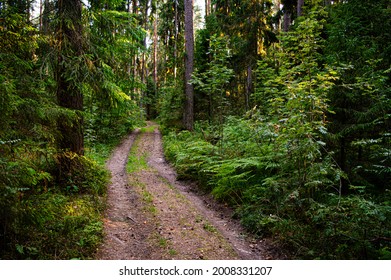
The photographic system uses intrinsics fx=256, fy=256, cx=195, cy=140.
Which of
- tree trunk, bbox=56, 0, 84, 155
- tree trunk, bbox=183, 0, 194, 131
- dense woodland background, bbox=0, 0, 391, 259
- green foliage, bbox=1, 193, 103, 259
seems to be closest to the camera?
green foliage, bbox=1, 193, 103, 259

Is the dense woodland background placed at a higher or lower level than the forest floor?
higher

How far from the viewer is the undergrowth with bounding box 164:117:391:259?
419 cm

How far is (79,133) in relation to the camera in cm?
723

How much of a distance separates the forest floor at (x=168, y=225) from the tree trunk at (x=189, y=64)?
7.20 meters

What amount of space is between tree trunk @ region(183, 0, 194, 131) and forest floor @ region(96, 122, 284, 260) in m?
7.20

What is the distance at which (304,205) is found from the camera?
534cm

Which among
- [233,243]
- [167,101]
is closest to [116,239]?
[233,243]

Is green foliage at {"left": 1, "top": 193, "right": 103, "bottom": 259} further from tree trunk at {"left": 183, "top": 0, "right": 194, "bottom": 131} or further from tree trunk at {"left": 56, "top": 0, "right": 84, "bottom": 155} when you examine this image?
tree trunk at {"left": 183, "top": 0, "right": 194, "bottom": 131}

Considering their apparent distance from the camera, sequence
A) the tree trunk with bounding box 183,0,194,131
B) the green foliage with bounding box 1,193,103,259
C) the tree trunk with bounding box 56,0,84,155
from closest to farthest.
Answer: the green foliage with bounding box 1,193,103,259
the tree trunk with bounding box 56,0,84,155
the tree trunk with bounding box 183,0,194,131

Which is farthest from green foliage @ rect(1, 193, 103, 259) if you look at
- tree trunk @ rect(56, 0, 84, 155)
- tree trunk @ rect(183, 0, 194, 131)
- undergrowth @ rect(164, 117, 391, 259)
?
tree trunk @ rect(183, 0, 194, 131)

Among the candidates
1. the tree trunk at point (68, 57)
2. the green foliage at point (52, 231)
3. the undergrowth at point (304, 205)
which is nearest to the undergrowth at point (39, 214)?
the green foliage at point (52, 231)

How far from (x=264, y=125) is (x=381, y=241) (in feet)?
13.2

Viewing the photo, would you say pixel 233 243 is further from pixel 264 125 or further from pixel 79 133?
pixel 79 133

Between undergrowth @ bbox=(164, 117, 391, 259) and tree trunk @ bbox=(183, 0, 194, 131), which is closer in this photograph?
undergrowth @ bbox=(164, 117, 391, 259)
